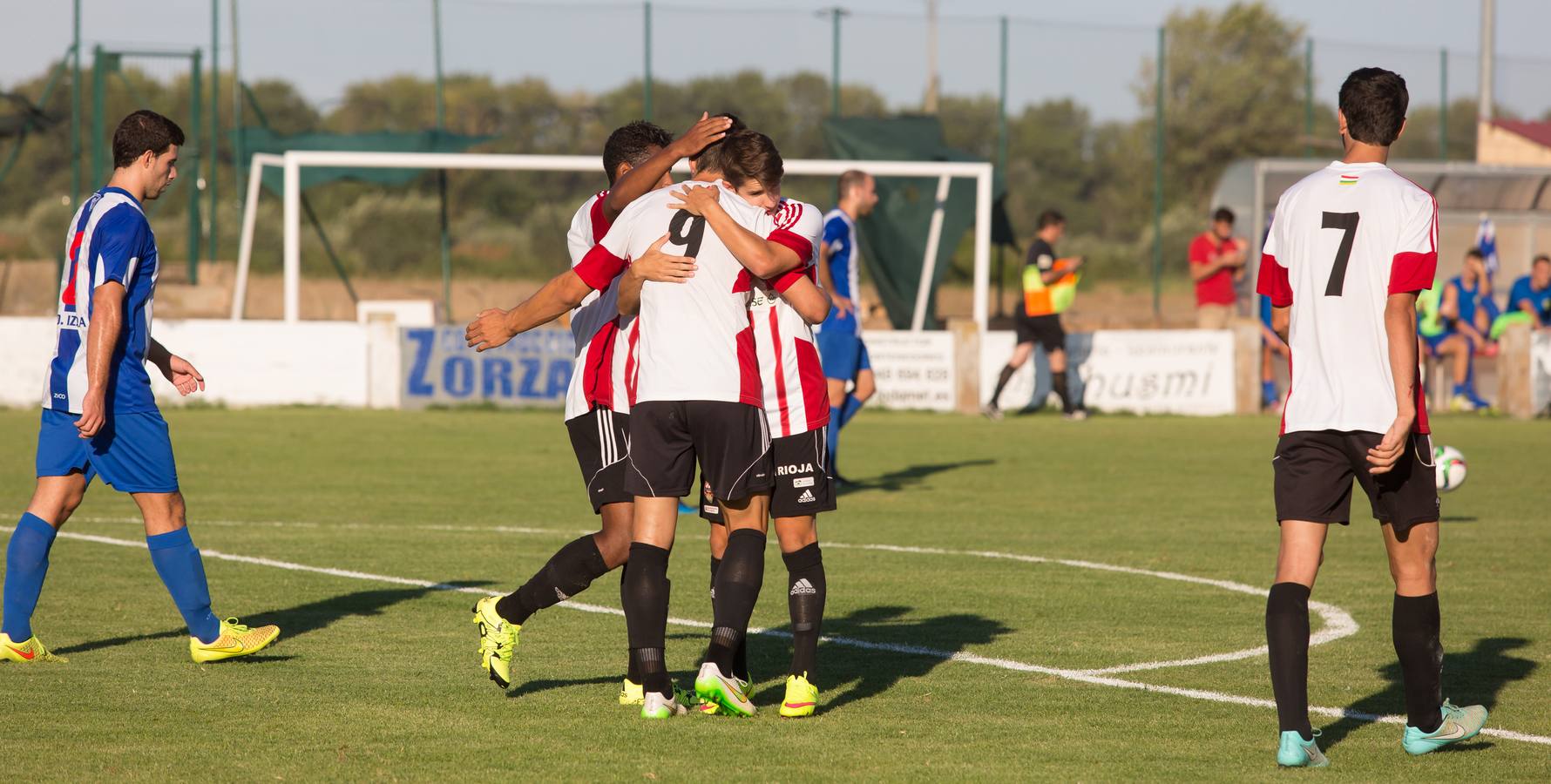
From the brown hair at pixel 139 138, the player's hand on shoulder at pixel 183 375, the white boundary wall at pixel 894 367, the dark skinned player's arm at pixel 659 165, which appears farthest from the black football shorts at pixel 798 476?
A: the white boundary wall at pixel 894 367

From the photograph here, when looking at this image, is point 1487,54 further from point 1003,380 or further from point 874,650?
point 874,650

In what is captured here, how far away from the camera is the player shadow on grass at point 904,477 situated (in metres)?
13.5

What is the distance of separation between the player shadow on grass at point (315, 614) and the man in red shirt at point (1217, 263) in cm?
1561

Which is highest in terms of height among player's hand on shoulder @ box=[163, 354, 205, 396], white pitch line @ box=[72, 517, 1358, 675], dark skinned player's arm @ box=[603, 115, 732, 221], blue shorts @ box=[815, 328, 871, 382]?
dark skinned player's arm @ box=[603, 115, 732, 221]

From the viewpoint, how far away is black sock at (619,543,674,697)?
562cm

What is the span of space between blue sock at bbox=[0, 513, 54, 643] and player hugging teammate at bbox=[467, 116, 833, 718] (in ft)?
5.87

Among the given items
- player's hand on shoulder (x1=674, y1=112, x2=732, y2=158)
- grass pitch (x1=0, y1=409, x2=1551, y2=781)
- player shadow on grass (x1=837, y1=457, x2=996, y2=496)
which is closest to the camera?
grass pitch (x1=0, y1=409, x2=1551, y2=781)

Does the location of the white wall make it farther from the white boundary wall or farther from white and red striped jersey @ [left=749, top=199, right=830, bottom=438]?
white and red striped jersey @ [left=749, top=199, right=830, bottom=438]

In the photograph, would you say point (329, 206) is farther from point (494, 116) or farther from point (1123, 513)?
point (1123, 513)

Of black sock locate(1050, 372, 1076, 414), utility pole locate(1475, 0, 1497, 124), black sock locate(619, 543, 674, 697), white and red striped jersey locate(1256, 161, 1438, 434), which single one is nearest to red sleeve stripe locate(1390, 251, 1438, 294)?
white and red striped jersey locate(1256, 161, 1438, 434)

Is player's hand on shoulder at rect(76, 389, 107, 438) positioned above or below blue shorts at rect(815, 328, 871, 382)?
above

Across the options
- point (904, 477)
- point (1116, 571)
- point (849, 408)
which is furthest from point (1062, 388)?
point (1116, 571)

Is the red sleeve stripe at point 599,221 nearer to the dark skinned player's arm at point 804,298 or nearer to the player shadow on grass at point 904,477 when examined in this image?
the dark skinned player's arm at point 804,298

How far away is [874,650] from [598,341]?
1.75 meters
